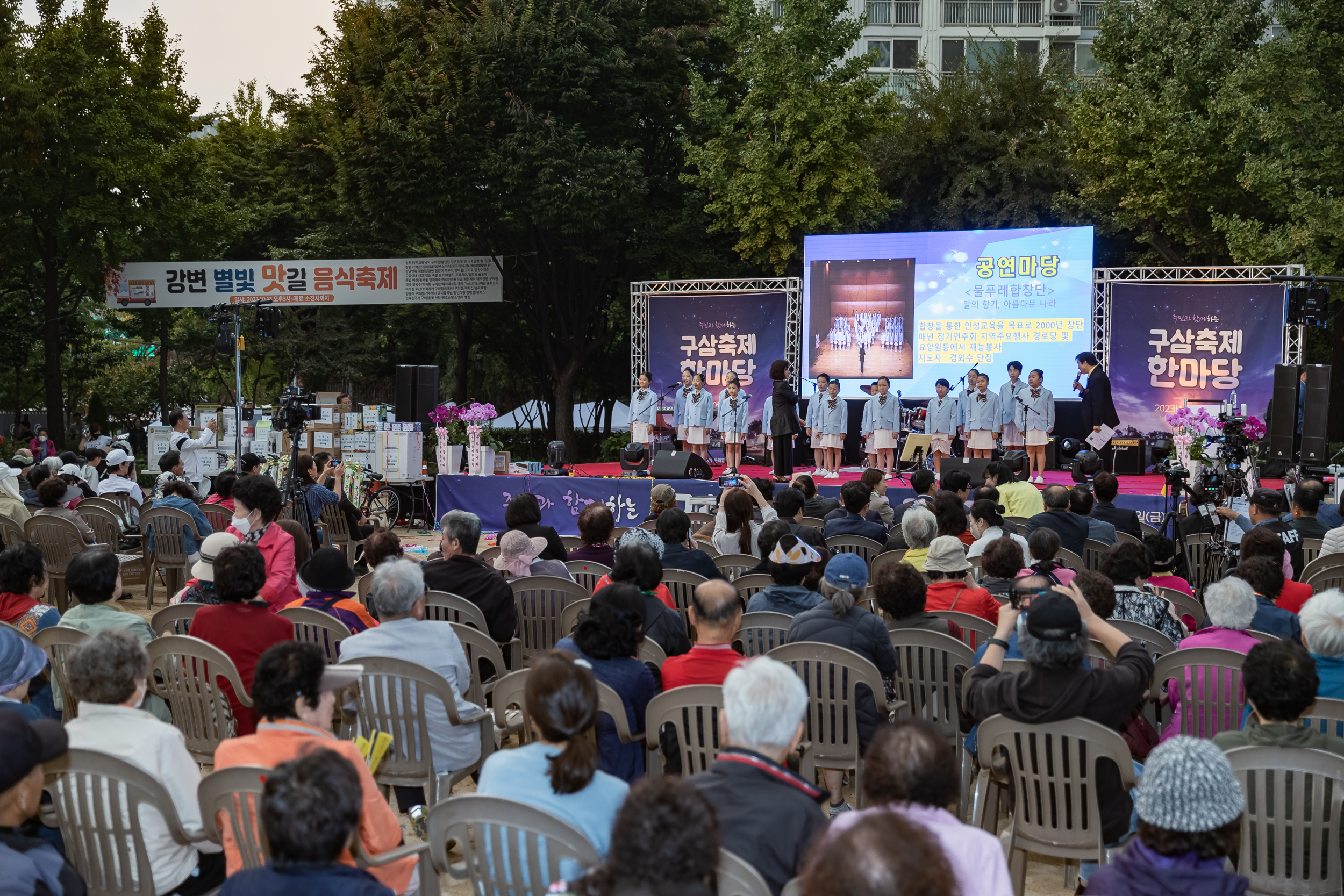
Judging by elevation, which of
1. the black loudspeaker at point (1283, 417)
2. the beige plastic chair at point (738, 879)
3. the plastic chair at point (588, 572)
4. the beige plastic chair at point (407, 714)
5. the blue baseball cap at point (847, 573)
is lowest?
the beige plastic chair at point (407, 714)

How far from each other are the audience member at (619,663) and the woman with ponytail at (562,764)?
0.92m

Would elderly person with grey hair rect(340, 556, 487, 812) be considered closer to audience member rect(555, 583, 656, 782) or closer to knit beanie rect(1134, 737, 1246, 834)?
audience member rect(555, 583, 656, 782)

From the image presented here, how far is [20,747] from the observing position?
2477 mm

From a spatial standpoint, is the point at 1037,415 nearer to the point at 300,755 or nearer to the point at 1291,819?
the point at 1291,819

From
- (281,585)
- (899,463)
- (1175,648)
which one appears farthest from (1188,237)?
(281,585)

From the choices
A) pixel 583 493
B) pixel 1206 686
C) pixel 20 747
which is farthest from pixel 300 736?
pixel 583 493

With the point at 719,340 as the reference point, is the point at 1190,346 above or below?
below

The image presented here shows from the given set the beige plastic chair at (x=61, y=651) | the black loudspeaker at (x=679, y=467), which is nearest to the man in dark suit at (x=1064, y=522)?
the beige plastic chair at (x=61, y=651)

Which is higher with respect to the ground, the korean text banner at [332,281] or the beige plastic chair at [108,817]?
the korean text banner at [332,281]

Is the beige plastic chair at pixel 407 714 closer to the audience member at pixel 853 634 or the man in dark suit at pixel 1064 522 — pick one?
the audience member at pixel 853 634

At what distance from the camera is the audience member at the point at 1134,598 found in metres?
4.49

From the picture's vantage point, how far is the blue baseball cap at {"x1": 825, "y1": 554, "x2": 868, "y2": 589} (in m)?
4.29

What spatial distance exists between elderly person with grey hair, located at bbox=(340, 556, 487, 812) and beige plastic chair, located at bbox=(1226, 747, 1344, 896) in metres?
2.51

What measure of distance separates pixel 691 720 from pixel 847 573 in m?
1.09
